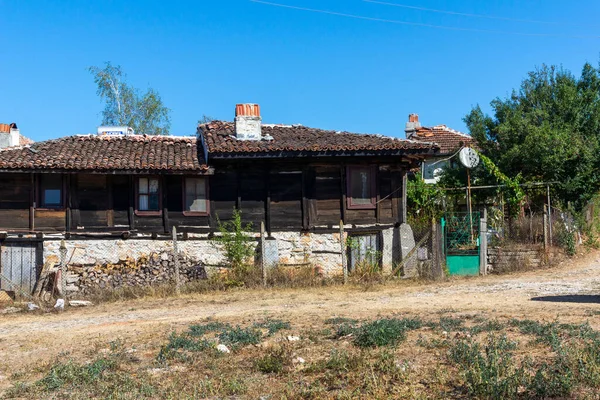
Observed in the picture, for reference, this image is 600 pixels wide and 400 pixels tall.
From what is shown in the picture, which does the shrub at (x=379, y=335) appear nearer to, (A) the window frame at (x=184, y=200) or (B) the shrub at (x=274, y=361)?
(B) the shrub at (x=274, y=361)

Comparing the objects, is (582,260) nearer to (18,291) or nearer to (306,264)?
(306,264)

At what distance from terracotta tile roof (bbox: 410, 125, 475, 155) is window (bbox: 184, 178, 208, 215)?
13783 millimetres

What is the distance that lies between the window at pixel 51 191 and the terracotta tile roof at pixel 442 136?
56.1ft

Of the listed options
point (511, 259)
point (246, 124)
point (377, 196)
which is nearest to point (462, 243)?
point (511, 259)

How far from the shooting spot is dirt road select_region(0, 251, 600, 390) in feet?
32.6

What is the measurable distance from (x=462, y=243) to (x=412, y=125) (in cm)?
1413

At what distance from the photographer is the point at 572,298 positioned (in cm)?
1248

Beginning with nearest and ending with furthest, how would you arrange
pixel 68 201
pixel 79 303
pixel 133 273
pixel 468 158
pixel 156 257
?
pixel 79 303, pixel 133 273, pixel 68 201, pixel 156 257, pixel 468 158

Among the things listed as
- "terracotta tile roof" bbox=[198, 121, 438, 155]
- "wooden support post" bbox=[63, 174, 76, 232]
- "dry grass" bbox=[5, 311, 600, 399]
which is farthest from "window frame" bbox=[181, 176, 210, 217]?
"dry grass" bbox=[5, 311, 600, 399]

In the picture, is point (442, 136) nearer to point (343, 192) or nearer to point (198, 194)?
point (343, 192)

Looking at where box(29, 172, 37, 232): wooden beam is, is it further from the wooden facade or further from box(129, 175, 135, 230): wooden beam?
box(129, 175, 135, 230): wooden beam

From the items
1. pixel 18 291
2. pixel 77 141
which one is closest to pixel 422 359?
pixel 18 291

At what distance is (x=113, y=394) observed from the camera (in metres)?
6.88

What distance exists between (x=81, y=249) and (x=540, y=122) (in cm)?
1917
